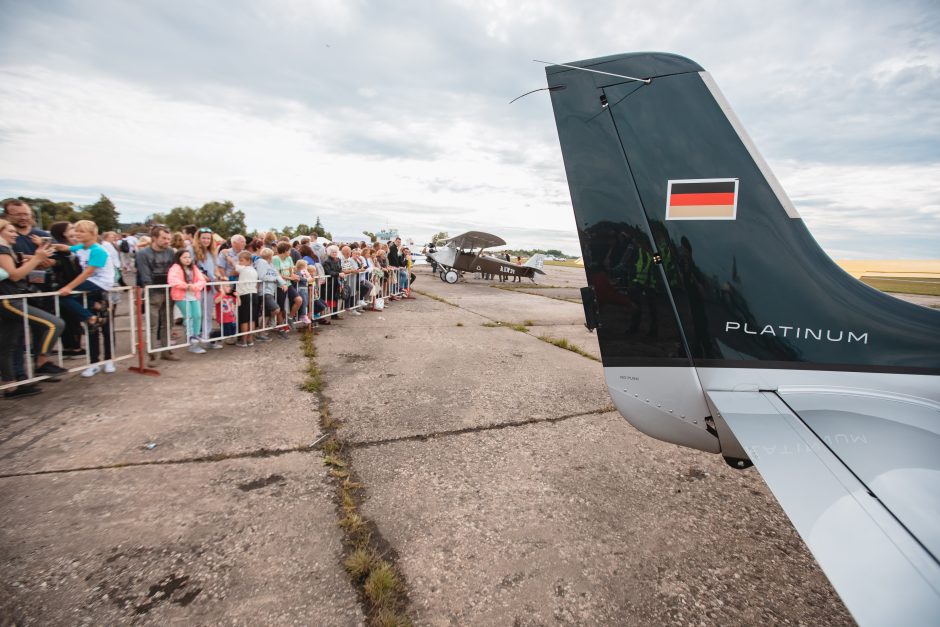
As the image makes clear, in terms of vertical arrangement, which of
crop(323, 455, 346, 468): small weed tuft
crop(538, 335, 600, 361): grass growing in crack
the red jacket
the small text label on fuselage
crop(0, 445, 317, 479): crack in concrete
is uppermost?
the small text label on fuselage

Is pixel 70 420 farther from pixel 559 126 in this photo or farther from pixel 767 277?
pixel 767 277

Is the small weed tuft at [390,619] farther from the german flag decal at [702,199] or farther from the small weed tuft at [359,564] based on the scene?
the german flag decal at [702,199]

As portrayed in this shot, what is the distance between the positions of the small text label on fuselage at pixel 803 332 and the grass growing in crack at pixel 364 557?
2008mm

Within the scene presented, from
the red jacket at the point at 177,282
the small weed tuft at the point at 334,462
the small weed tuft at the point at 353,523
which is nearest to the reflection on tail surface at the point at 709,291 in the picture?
the small weed tuft at the point at 353,523

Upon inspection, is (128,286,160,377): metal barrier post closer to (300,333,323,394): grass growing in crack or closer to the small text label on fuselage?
(300,333,323,394): grass growing in crack

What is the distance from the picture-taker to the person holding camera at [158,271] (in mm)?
5809

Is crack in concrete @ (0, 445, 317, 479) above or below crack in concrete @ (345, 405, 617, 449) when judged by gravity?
below

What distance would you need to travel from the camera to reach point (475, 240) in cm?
2141

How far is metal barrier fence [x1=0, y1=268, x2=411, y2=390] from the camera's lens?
4.27 m

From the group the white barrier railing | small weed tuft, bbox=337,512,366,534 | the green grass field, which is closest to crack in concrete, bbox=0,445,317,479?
small weed tuft, bbox=337,512,366,534

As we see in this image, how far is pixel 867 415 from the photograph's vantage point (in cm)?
156

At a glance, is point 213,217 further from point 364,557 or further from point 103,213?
point 364,557

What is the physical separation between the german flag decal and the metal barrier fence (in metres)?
5.84

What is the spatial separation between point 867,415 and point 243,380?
5458 millimetres
